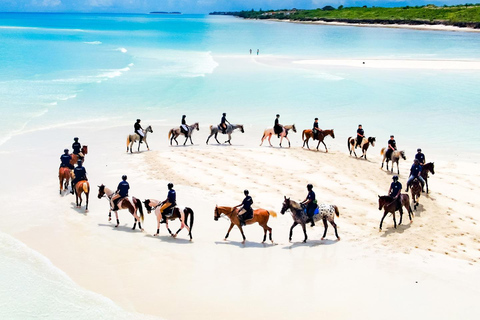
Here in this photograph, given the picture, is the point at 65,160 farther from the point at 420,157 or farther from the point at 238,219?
the point at 420,157

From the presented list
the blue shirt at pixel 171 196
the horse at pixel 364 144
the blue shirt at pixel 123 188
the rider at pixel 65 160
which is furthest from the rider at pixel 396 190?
the rider at pixel 65 160

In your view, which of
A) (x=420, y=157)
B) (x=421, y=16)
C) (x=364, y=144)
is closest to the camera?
(x=420, y=157)

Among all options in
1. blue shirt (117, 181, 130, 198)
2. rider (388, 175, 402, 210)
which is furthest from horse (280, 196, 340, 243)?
blue shirt (117, 181, 130, 198)

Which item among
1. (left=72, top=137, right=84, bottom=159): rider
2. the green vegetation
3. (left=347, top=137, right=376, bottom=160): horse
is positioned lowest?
(left=72, top=137, right=84, bottom=159): rider

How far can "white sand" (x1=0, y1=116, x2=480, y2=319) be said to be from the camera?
460 inches

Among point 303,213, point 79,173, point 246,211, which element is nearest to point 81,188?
point 79,173

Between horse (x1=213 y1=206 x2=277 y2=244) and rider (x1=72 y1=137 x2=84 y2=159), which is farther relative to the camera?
rider (x1=72 y1=137 x2=84 y2=159)

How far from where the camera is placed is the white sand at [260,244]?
11.7 meters

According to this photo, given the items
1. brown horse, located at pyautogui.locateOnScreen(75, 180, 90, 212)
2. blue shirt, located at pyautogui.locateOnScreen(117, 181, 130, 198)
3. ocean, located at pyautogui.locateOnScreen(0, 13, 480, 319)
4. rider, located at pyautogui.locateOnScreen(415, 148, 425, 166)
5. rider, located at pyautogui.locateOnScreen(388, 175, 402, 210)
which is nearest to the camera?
ocean, located at pyautogui.locateOnScreen(0, 13, 480, 319)

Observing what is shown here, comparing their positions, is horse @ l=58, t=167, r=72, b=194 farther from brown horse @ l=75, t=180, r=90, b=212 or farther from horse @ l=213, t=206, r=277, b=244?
horse @ l=213, t=206, r=277, b=244

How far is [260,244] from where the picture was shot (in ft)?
48.5

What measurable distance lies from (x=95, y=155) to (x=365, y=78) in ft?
120

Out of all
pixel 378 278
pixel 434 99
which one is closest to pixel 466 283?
pixel 378 278

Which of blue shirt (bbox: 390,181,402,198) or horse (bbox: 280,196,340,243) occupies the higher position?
blue shirt (bbox: 390,181,402,198)
